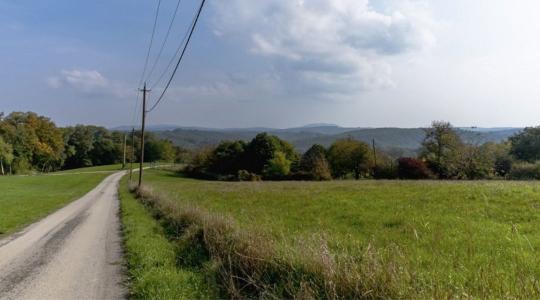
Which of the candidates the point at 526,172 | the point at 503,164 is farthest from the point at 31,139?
the point at 503,164

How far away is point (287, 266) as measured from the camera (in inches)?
276

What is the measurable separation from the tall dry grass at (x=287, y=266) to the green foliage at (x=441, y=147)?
64.9 meters

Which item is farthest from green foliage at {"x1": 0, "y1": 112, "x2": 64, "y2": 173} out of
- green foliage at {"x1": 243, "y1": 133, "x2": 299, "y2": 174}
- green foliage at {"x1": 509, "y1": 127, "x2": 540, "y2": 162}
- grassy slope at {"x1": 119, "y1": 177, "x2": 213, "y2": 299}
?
green foliage at {"x1": 509, "y1": 127, "x2": 540, "y2": 162}

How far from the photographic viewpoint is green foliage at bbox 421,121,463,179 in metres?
69.3

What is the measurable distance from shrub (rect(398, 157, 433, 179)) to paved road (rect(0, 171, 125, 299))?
59371mm

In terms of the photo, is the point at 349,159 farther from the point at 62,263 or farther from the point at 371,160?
the point at 62,263

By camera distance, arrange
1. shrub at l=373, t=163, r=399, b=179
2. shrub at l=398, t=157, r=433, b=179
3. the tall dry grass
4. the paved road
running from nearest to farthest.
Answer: the tall dry grass < the paved road < shrub at l=398, t=157, r=433, b=179 < shrub at l=373, t=163, r=399, b=179

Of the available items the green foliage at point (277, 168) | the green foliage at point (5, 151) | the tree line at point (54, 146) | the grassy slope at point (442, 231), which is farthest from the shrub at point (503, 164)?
the green foliage at point (5, 151)

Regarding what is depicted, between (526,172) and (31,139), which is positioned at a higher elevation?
(31,139)

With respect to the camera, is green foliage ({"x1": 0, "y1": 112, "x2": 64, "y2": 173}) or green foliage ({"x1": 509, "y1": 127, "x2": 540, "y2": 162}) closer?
green foliage ({"x1": 509, "y1": 127, "x2": 540, "y2": 162})

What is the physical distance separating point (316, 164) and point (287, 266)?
249ft

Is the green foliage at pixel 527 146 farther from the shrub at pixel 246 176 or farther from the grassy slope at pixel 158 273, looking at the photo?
the grassy slope at pixel 158 273

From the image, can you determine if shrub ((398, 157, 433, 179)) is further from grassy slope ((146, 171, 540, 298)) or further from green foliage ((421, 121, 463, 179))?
grassy slope ((146, 171, 540, 298))

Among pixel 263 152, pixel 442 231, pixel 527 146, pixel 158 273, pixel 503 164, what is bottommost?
pixel 503 164
